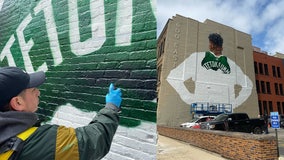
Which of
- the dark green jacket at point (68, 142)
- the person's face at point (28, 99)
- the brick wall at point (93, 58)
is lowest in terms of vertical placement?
the dark green jacket at point (68, 142)

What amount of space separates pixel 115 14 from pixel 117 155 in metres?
1.77

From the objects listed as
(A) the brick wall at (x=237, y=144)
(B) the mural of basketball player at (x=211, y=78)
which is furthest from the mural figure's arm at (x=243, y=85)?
(A) the brick wall at (x=237, y=144)

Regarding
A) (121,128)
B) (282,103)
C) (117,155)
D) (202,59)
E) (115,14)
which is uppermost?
(202,59)

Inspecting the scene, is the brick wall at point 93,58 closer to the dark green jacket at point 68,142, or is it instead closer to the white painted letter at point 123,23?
the white painted letter at point 123,23

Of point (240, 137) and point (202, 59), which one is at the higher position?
point (202, 59)

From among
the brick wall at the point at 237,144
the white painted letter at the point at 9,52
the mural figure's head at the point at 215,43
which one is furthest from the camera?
the mural figure's head at the point at 215,43

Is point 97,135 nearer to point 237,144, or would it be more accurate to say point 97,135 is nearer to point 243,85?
point 237,144

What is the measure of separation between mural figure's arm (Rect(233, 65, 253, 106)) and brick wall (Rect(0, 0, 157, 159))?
2927 cm

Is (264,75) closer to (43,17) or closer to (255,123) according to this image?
(255,123)

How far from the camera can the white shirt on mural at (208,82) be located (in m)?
26.7

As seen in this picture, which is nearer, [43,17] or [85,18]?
[85,18]

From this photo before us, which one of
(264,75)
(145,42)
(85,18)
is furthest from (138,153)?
(264,75)

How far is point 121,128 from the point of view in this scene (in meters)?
2.98

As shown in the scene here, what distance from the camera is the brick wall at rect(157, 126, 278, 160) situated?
740 centimetres
